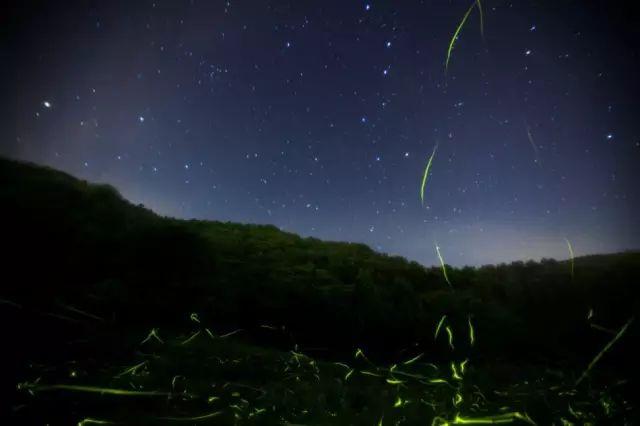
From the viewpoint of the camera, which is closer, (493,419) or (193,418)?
(193,418)

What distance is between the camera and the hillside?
733cm

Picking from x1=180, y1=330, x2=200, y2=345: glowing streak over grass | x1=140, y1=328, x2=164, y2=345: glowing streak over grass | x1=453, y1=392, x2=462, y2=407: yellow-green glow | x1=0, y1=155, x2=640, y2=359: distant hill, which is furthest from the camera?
x1=0, y1=155, x2=640, y2=359: distant hill

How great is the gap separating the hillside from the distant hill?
0.10ft

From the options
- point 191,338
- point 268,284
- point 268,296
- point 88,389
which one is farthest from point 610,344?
point 88,389

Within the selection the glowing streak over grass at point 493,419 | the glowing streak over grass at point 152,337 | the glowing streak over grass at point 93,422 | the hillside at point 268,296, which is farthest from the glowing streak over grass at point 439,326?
the glowing streak over grass at point 93,422

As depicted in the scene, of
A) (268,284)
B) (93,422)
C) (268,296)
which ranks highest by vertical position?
(268,284)

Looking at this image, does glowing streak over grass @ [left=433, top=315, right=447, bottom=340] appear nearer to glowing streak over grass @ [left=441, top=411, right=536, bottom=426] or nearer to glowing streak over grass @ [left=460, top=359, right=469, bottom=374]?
glowing streak over grass @ [left=460, top=359, right=469, bottom=374]

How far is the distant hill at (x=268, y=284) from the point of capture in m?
8.36

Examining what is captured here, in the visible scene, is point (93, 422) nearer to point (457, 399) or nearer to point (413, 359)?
point (457, 399)

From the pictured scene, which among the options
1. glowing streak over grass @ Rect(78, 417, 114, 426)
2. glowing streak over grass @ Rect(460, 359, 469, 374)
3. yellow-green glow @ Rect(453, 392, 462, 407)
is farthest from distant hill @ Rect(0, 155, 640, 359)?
glowing streak over grass @ Rect(78, 417, 114, 426)

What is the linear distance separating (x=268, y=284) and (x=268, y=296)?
38cm

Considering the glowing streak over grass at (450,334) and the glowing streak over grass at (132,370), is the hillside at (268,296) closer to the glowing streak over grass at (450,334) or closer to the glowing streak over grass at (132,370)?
the glowing streak over grass at (450,334)

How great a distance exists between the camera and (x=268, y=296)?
31.5 feet

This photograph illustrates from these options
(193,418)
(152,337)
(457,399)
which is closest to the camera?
(193,418)
